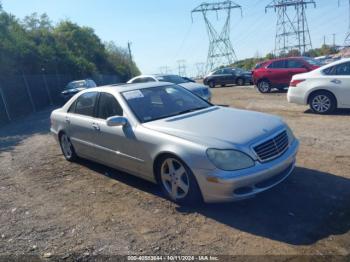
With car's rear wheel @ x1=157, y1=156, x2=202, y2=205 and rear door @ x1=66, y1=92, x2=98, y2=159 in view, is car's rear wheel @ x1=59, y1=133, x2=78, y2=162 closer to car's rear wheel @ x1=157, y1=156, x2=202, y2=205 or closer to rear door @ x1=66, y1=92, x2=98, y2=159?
rear door @ x1=66, y1=92, x2=98, y2=159

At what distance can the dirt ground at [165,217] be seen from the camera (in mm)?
3547

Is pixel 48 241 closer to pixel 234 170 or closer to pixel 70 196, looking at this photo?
pixel 70 196

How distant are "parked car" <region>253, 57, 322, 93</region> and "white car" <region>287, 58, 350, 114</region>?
6504mm

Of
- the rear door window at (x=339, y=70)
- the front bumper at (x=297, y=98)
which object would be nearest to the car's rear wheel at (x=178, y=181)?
the front bumper at (x=297, y=98)

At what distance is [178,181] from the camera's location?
4371 millimetres

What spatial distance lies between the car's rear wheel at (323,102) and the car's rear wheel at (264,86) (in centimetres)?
745

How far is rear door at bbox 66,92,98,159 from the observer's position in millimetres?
5879

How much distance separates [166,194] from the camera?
4.66 meters

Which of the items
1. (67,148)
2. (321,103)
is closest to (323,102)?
(321,103)

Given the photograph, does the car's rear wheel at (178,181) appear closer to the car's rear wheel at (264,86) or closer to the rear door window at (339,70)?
the rear door window at (339,70)

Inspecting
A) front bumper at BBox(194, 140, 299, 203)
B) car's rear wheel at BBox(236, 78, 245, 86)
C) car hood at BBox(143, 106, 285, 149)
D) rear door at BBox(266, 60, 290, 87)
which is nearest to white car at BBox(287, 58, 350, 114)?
car hood at BBox(143, 106, 285, 149)

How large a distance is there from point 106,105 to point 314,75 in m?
6.47

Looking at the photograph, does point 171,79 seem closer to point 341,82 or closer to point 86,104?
point 341,82

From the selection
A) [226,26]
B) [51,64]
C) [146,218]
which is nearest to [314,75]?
[146,218]
